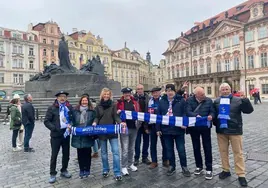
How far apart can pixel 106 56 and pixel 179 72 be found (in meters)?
22.7

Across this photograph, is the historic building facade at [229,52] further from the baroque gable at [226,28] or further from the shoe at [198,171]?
the shoe at [198,171]

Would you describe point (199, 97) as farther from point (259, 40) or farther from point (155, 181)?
point (259, 40)

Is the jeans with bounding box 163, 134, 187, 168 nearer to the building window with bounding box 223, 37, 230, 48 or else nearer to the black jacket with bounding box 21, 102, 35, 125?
the black jacket with bounding box 21, 102, 35, 125

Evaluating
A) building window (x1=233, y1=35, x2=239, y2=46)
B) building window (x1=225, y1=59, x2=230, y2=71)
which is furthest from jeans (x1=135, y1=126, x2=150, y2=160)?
building window (x1=225, y1=59, x2=230, y2=71)

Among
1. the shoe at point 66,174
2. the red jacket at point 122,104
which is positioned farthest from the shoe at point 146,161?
the shoe at point 66,174

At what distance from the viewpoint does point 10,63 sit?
49.8 meters

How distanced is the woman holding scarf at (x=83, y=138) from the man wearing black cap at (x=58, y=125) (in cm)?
17

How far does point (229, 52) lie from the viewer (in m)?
44.0

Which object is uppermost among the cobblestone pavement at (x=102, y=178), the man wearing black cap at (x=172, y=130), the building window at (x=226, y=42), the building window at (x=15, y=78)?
the building window at (x=226, y=42)

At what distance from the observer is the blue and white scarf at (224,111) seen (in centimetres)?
416

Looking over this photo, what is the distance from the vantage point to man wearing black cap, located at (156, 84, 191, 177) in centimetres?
460

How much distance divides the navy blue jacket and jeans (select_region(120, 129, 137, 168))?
58 centimetres

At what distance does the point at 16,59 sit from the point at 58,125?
52.8m

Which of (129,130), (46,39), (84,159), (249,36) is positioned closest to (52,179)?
(84,159)
